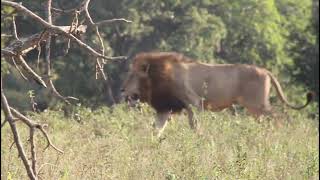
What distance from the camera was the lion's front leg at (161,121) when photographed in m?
9.04

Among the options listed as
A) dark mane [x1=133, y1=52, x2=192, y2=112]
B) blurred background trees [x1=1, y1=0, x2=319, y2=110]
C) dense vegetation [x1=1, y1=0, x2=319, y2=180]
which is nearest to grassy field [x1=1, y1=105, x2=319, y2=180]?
dense vegetation [x1=1, y1=0, x2=319, y2=180]

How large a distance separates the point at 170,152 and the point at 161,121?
141 inches

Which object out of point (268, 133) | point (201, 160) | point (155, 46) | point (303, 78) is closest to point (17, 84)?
point (155, 46)

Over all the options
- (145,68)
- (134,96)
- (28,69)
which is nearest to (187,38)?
(145,68)

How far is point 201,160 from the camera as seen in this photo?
6.22 m

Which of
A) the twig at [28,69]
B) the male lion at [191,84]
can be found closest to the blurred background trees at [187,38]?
the male lion at [191,84]

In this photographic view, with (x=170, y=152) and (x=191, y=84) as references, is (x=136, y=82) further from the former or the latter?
(x=170, y=152)

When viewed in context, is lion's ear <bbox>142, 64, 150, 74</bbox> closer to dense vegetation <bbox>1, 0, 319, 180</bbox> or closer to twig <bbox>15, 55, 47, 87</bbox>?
dense vegetation <bbox>1, 0, 319, 180</bbox>

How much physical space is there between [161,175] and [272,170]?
0.94m

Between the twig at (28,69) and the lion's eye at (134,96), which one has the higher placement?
the twig at (28,69)

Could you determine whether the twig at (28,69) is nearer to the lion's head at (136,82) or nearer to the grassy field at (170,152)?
the grassy field at (170,152)

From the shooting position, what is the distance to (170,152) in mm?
6555

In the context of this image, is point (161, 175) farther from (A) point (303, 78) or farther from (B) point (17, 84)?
(B) point (17, 84)

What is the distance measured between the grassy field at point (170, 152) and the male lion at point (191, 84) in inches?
90.1
